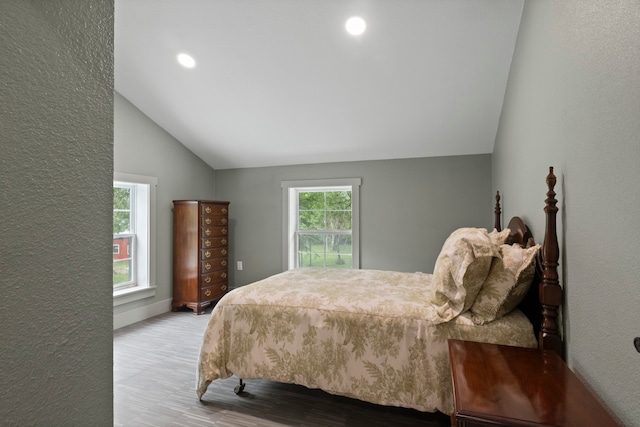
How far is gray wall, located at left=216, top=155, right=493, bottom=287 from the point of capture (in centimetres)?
394

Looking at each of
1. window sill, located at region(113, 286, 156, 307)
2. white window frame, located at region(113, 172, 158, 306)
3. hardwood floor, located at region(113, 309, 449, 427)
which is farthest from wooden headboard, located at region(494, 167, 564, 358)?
white window frame, located at region(113, 172, 158, 306)

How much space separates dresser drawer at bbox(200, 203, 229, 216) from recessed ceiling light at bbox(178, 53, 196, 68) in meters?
1.68

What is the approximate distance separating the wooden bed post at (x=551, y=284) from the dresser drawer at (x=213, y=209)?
12.1ft

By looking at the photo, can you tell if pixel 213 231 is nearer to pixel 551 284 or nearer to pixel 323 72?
pixel 323 72

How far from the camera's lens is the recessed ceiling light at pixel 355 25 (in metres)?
2.46

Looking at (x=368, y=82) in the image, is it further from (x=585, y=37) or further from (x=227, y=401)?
(x=227, y=401)

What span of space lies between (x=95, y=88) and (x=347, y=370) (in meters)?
1.80

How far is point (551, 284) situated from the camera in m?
1.38

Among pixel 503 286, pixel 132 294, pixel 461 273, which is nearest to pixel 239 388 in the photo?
pixel 461 273

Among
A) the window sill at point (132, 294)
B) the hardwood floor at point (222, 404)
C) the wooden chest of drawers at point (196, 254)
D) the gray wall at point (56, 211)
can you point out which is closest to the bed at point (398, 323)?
the hardwood floor at point (222, 404)

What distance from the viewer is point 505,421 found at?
904mm

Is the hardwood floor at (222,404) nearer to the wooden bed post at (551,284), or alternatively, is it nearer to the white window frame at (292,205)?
the wooden bed post at (551,284)

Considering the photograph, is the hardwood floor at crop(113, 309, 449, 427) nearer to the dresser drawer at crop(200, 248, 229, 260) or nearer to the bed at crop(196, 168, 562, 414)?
the bed at crop(196, 168, 562, 414)

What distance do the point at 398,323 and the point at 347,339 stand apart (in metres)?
0.31
